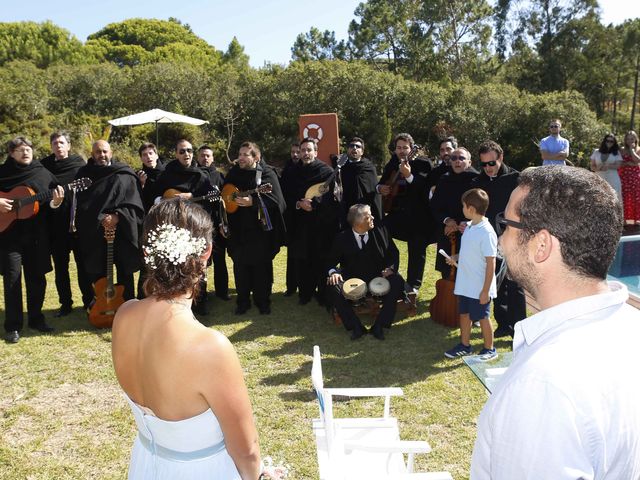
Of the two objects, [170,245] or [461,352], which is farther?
[461,352]

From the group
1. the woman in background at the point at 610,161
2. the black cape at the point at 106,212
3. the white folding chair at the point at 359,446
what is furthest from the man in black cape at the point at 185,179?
the woman in background at the point at 610,161

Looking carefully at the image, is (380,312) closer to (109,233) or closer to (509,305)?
(509,305)

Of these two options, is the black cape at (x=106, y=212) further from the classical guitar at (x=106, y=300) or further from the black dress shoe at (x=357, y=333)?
the black dress shoe at (x=357, y=333)

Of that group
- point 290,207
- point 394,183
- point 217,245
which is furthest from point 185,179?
point 394,183

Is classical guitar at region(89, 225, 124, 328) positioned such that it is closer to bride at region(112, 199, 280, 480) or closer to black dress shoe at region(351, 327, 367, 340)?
black dress shoe at region(351, 327, 367, 340)

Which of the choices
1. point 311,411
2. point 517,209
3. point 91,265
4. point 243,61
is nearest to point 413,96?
point 91,265

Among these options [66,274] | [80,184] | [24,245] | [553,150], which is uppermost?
[553,150]

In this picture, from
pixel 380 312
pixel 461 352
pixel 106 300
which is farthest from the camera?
pixel 106 300

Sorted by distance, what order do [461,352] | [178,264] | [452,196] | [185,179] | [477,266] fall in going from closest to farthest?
[178,264] < [477,266] < [461,352] < [452,196] < [185,179]

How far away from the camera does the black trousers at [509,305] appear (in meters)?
6.09

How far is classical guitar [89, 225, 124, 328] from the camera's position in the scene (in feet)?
21.7

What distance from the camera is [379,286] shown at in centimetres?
638

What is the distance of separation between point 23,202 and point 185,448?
4.97 meters

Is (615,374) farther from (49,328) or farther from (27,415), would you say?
(49,328)
